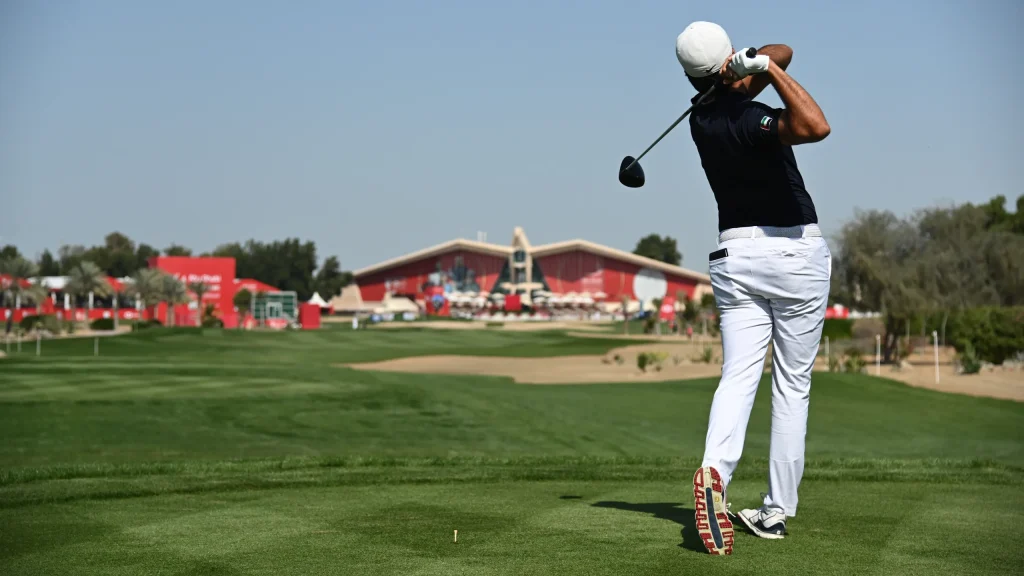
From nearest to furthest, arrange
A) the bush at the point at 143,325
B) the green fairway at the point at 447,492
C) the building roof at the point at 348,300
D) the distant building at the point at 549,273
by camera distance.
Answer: the green fairway at the point at 447,492 < the bush at the point at 143,325 < the distant building at the point at 549,273 < the building roof at the point at 348,300

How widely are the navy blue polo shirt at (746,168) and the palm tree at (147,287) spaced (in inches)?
3114

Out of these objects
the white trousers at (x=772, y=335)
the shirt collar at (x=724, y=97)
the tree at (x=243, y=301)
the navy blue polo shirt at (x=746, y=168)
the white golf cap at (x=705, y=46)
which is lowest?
the white trousers at (x=772, y=335)

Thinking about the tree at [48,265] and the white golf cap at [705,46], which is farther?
the tree at [48,265]

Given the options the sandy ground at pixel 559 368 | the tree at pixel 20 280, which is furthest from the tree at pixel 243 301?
the sandy ground at pixel 559 368

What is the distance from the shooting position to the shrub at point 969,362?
1281 inches

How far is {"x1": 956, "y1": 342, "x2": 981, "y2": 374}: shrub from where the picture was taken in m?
32.5

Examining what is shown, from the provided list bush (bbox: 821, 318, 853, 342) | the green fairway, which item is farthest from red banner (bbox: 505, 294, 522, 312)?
the green fairway

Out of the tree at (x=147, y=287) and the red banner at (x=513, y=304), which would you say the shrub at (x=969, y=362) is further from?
the red banner at (x=513, y=304)

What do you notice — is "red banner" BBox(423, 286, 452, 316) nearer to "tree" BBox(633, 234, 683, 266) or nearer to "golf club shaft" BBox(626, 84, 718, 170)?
"tree" BBox(633, 234, 683, 266)

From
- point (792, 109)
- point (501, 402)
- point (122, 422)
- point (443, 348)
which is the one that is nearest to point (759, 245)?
point (792, 109)

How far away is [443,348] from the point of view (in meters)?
58.0

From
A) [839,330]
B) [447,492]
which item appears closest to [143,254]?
[839,330]

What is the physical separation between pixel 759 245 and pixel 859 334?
44.6 metres

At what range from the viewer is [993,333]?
35844 mm
